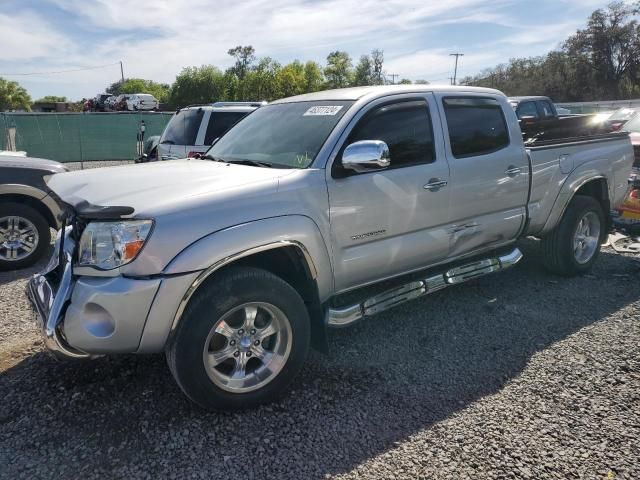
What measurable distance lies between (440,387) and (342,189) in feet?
4.80

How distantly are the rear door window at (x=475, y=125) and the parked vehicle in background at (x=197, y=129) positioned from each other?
17.3 ft

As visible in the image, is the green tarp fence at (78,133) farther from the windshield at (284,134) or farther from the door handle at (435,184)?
the door handle at (435,184)

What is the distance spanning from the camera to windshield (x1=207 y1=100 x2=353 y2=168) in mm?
3484

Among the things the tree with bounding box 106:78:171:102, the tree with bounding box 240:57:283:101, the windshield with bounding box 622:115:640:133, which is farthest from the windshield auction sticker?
the tree with bounding box 106:78:171:102

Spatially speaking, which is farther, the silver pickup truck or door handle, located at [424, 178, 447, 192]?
door handle, located at [424, 178, 447, 192]

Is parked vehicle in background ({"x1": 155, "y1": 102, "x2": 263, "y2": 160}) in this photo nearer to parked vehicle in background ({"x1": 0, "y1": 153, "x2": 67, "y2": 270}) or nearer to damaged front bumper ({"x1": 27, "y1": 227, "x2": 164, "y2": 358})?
parked vehicle in background ({"x1": 0, "y1": 153, "x2": 67, "y2": 270})

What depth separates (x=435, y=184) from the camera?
3.83m

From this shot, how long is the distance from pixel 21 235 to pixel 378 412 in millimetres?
4896

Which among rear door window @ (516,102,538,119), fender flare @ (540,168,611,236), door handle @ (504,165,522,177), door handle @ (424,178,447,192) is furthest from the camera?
rear door window @ (516,102,538,119)

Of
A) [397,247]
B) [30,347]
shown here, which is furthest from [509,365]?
[30,347]

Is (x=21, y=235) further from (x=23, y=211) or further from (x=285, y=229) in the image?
(x=285, y=229)

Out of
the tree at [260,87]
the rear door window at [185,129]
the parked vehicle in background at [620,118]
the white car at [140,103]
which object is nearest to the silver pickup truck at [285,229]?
the rear door window at [185,129]

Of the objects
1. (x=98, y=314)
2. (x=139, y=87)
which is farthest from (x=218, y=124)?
(x=139, y=87)

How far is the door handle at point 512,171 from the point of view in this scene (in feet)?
14.5
